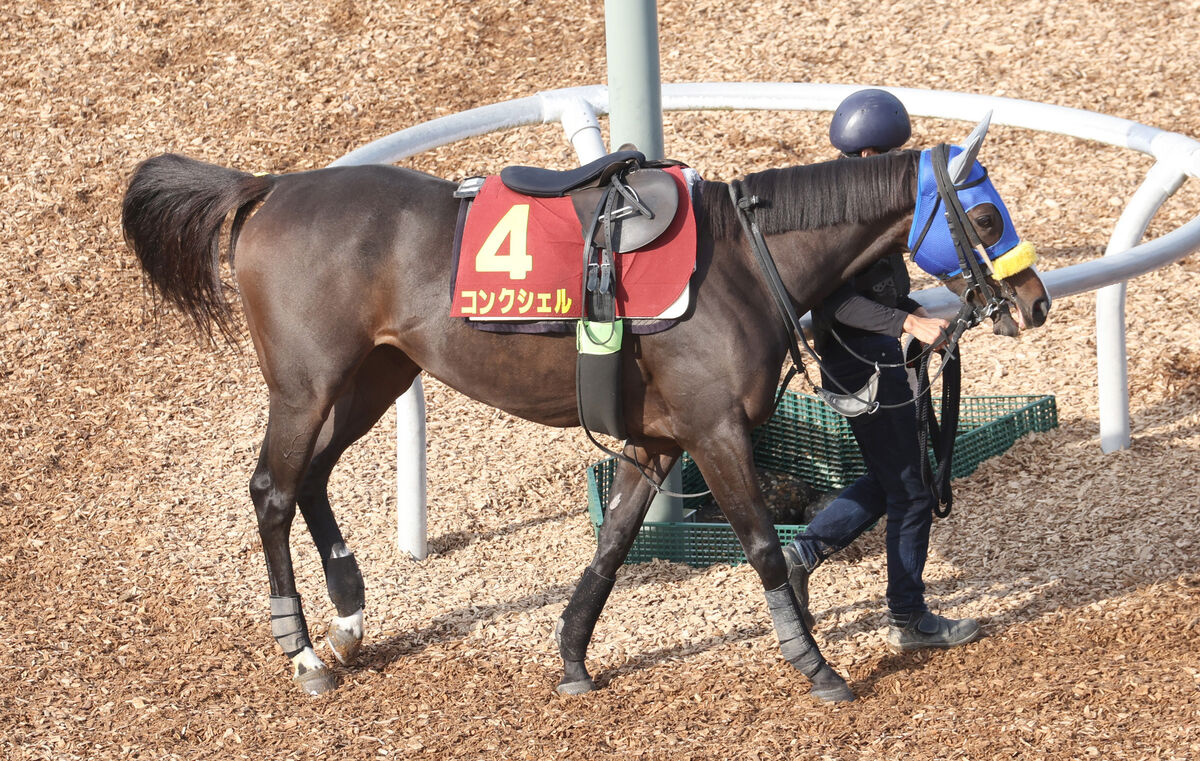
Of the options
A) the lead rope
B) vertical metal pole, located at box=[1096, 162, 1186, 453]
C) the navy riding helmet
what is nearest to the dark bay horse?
the navy riding helmet

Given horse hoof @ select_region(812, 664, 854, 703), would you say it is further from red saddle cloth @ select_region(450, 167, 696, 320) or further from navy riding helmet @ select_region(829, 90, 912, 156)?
navy riding helmet @ select_region(829, 90, 912, 156)

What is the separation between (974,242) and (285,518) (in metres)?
2.53

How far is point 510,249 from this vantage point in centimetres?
399

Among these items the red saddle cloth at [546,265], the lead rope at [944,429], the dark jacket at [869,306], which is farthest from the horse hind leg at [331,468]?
the lead rope at [944,429]

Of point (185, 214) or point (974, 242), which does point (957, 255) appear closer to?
point (974, 242)

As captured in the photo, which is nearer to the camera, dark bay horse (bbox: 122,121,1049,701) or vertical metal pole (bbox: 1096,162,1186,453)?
dark bay horse (bbox: 122,121,1049,701)

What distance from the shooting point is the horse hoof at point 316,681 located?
14.7 ft

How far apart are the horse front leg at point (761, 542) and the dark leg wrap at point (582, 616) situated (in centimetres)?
59

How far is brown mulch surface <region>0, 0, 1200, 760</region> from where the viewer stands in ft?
13.7

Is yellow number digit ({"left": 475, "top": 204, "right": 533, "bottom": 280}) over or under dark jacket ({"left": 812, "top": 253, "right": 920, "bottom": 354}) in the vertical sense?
over

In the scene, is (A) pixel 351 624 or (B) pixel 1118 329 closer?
(A) pixel 351 624

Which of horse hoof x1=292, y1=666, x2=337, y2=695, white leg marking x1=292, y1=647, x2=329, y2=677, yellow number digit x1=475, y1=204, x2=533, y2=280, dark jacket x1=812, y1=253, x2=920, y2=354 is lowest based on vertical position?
horse hoof x1=292, y1=666, x2=337, y2=695

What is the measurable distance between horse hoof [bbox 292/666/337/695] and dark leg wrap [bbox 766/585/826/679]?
5.21 ft

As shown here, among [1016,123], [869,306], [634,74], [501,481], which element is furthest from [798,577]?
[1016,123]
